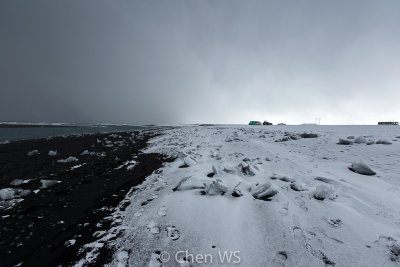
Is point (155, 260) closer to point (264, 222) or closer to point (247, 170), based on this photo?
point (264, 222)

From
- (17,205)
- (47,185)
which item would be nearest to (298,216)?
(17,205)

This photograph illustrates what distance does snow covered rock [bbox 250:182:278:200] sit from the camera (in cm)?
315

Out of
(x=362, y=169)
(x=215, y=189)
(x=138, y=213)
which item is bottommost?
(x=138, y=213)

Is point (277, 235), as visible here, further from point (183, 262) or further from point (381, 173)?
point (381, 173)

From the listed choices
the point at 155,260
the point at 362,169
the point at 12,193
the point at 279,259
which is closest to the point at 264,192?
the point at 279,259

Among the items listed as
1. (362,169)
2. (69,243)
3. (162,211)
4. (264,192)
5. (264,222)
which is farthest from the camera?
(362,169)

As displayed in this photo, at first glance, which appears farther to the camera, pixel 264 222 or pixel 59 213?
pixel 59 213

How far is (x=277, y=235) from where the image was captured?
87.6 inches

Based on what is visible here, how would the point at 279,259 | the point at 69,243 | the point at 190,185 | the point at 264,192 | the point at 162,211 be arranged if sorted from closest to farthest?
the point at 279,259 → the point at 69,243 → the point at 162,211 → the point at 264,192 → the point at 190,185

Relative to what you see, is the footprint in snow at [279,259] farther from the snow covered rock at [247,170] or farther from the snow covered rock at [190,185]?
the snow covered rock at [247,170]

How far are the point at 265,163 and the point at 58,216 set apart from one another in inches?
206

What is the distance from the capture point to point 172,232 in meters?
2.42

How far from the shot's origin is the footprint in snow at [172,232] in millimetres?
2318

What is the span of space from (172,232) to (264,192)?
5.70ft
